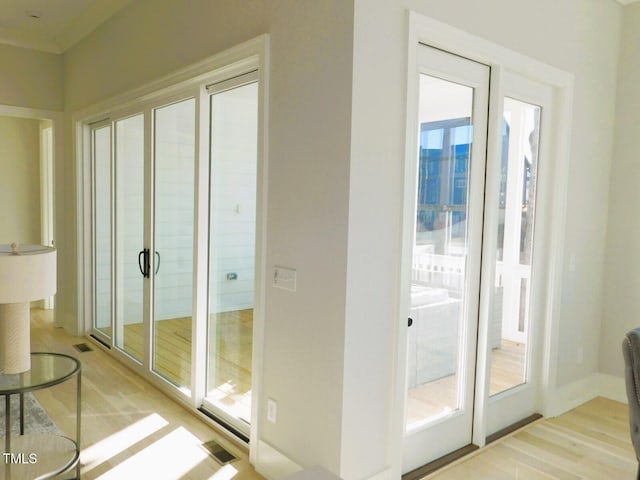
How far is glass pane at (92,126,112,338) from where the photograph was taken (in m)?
4.62

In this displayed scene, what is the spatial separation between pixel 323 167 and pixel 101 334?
11.9 ft

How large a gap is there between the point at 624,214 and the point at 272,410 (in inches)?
121

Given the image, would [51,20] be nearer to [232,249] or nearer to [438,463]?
[232,249]

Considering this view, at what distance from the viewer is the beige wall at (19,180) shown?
594 cm

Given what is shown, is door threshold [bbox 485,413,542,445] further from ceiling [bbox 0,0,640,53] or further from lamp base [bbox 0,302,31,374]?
ceiling [bbox 0,0,640,53]

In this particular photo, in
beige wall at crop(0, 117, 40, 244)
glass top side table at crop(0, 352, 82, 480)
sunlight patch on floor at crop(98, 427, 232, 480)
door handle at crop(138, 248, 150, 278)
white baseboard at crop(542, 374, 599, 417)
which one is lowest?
sunlight patch on floor at crop(98, 427, 232, 480)

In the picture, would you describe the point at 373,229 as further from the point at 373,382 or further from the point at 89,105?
the point at 89,105

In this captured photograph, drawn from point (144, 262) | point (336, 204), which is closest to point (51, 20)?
point (144, 262)

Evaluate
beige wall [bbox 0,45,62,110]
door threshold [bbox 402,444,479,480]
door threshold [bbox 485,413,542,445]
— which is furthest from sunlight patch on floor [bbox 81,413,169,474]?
beige wall [bbox 0,45,62,110]

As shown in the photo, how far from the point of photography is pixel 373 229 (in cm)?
223

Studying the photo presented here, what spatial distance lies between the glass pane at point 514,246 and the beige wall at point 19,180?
5702mm

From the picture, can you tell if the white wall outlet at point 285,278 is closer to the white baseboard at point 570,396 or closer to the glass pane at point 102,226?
the white baseboard at point 570,396

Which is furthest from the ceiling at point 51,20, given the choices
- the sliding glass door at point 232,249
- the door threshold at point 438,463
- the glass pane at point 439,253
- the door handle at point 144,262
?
the door threshold at point 438,463

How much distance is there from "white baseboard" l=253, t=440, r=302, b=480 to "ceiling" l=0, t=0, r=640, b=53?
137 inches
